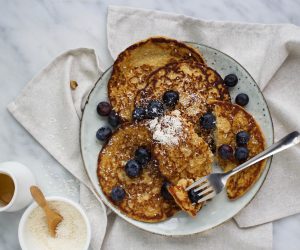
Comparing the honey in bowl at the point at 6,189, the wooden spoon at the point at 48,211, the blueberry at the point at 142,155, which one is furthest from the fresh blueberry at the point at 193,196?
the honey in bowl at the point at 6,189

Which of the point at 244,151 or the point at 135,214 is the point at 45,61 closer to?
the point at 135,214

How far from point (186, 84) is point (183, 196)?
1.54 ft

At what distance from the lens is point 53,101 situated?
2502 mm

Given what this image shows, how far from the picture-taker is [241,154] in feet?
7.59

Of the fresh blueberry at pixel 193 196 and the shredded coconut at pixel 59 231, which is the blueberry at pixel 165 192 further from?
the shredded coconut at pixel 59 231

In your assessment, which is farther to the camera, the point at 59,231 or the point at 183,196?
the point at 59,231

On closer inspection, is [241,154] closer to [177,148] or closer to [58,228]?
[177,148]

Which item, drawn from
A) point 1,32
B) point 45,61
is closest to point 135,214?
point 45,61

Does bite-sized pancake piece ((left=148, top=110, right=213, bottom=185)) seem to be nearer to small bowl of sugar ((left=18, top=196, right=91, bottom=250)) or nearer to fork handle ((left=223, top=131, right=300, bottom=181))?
fork handle ((left=223, top=131, right=300, bottom=181))

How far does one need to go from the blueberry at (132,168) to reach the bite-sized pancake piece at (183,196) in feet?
0.49

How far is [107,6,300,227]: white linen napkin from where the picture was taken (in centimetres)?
249

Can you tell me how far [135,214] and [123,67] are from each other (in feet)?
2.01

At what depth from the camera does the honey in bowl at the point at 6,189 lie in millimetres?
2395

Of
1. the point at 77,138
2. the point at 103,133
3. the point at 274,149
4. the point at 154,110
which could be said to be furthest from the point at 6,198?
the point at 274,149
